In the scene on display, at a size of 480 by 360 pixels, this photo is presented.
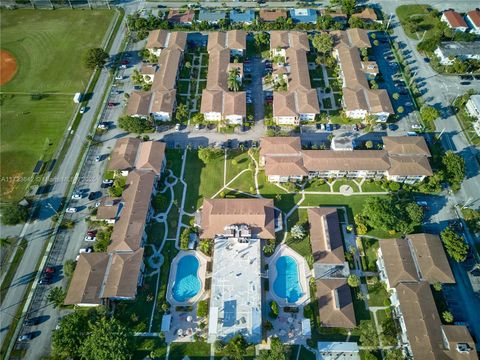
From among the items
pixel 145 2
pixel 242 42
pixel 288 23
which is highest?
pixel 145 2

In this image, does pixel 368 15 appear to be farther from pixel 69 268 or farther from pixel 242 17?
pixel 69 268

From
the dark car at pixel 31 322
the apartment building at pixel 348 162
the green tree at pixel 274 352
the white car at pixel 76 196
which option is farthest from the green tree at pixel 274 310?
the white car at pixel 76 196

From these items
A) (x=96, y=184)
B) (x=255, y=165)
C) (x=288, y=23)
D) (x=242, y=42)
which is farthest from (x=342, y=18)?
(x=96, y=184)

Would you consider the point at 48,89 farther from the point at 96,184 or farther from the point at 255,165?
the point at 255,165

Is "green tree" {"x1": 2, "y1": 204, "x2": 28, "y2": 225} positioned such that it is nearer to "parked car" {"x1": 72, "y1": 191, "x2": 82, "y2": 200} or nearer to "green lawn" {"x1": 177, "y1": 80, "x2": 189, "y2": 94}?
"parked car" {"x1": 72, "y1": 191, "x2": 82, "y2": 200}

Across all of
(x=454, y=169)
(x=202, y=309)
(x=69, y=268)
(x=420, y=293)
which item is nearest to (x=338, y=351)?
(x=420, y=293)

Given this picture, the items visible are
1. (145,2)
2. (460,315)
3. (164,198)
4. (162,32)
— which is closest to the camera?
(460,315)

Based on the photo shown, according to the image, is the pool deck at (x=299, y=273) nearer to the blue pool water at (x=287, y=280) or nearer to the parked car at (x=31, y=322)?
the blue pool water at (x=287, y=280)
